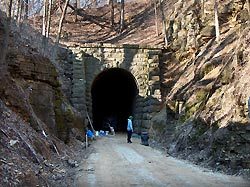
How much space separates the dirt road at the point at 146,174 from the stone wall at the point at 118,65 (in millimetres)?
12528

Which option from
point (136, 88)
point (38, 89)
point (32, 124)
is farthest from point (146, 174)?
point (136, 88)

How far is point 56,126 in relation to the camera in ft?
46.3

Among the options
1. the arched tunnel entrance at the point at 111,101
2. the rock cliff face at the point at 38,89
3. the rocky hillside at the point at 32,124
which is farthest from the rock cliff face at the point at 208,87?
the arched tunnel entrance at the point at 111,101

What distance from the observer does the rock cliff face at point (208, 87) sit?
1148 centimetres

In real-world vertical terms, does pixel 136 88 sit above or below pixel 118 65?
below

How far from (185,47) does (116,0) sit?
21225mm

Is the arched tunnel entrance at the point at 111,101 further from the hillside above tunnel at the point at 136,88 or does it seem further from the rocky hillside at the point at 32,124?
the rocky hillside at the point at 32,124

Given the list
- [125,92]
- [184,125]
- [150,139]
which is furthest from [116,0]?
[184,125]

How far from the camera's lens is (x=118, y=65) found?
26.9 m

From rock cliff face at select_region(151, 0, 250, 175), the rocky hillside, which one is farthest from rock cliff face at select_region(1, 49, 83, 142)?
rock cliff face at select_region(151, 0, 250, 175)

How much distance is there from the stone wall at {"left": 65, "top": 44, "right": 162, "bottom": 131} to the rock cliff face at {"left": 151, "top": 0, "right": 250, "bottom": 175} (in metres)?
0.97

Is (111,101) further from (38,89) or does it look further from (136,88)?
(38,89)

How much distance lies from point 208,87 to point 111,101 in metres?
23.5

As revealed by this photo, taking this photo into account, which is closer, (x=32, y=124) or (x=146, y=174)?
(x=146, y=174)
